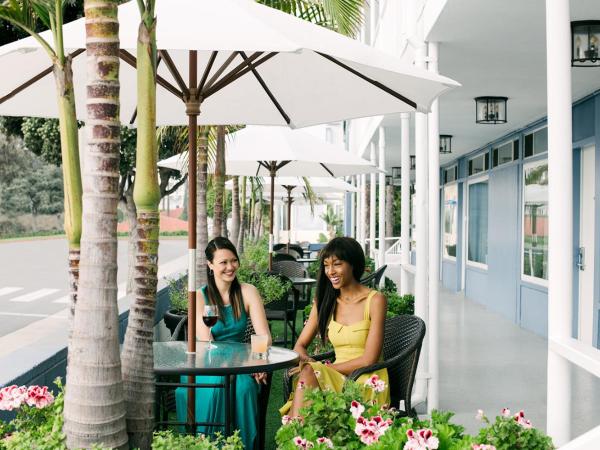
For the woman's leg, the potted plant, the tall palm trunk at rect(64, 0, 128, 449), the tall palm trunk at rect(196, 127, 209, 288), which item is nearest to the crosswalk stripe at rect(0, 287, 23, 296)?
the potted plant

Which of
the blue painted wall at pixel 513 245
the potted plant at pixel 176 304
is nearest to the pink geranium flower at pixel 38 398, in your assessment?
the potted plant at pixel 176 304

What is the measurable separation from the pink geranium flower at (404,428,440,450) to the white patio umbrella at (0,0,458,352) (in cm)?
153

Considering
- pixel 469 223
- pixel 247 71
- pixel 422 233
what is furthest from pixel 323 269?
pixel 469 223

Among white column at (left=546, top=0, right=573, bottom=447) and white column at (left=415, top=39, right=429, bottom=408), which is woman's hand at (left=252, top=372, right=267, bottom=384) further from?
white column at (left=415, top=39, right=429, bottom=408)

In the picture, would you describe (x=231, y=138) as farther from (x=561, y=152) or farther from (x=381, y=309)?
(x=561, y=152)

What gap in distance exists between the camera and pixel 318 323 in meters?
4.72

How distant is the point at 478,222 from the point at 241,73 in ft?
37.2

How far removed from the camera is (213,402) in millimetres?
4355

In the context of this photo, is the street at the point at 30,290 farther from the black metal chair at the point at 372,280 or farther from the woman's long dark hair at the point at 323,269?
the woman's long dark hair at the point at 323,269

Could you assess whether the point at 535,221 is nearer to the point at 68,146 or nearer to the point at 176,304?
the point at 176,304

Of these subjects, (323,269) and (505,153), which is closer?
(323,269)

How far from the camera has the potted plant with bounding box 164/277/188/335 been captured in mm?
6211

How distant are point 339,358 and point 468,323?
7382mm

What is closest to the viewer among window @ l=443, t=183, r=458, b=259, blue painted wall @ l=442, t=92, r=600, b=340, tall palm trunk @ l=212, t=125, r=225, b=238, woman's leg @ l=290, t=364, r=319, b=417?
woman's leg @ l=290, t=364, r=319, b=417
